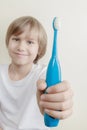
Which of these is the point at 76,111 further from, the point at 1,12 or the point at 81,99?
the point at 1,12

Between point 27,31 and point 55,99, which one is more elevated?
point 27,31

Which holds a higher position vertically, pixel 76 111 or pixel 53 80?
pixel 53 80

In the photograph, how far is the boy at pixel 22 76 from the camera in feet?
2.34

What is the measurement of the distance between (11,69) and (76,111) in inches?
12.5

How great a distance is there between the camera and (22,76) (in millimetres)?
789

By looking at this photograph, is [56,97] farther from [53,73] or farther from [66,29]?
[66,29]

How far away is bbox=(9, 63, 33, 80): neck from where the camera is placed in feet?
2.54

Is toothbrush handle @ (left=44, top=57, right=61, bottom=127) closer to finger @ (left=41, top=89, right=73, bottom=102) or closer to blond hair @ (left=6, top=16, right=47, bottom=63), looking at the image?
finger @ (left=41, top=89, right=73, bottom=102)

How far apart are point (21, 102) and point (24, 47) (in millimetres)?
207

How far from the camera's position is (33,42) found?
28.2 inches

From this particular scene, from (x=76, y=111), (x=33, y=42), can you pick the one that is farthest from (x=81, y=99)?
(x=33, y=42)

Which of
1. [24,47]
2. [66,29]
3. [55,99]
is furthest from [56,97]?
[66,29]

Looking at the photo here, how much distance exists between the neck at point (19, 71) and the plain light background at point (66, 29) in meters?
0.08

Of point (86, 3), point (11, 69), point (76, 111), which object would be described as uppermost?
point (86, 3)
